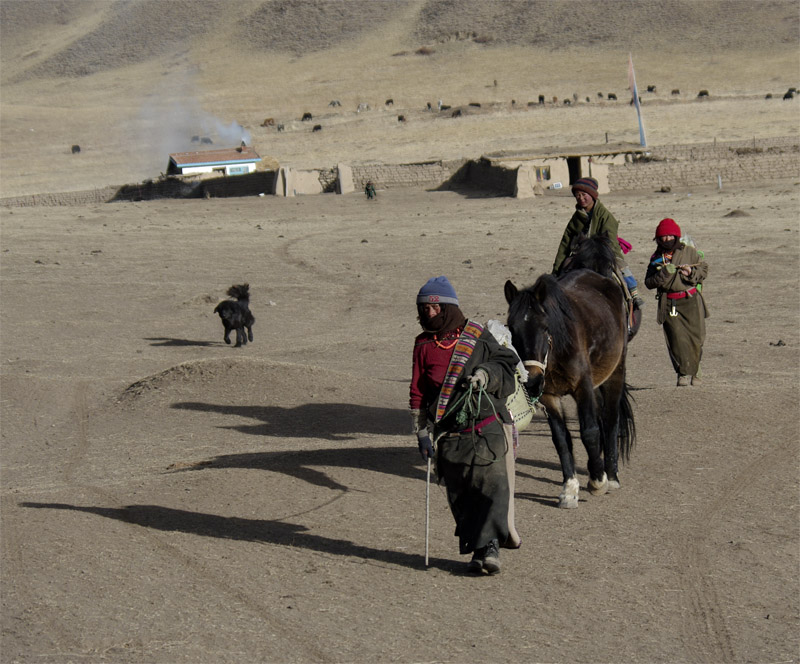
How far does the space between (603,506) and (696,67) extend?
90.6m

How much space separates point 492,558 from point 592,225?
403 cm

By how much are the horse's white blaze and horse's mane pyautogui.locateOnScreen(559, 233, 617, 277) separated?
1952 mm

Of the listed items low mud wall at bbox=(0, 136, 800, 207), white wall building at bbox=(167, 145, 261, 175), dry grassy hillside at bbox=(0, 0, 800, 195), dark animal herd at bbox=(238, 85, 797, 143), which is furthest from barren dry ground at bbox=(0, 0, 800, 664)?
dark animal herd at bbox=(238, 85, 797, 143)

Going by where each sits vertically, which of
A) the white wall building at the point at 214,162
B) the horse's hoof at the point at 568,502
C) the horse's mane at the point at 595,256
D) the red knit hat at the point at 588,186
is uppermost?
the white wall building at the point at 214,162

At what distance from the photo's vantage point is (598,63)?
95.2m

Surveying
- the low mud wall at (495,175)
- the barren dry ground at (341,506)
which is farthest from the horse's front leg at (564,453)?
the low mud wall at (495,175)

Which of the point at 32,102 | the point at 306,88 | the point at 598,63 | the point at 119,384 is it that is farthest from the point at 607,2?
the point at 119,384

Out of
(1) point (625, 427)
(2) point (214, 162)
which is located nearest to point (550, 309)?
(1) point (625, 427)

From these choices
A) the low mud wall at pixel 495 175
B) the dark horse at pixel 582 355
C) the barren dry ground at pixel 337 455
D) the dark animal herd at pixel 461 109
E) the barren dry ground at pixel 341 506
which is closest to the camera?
the barren dry ground at pixel 341 506

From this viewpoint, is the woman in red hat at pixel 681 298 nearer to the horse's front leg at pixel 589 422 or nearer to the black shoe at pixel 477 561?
the horse's front leg at pixel 589 422

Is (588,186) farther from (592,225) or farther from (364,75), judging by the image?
(364,75)

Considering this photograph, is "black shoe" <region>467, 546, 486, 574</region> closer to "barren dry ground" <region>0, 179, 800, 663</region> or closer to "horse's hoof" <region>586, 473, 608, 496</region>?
"barren dry ground" <region>0, 179, 800, 663</region>

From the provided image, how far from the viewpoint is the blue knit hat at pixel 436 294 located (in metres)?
5.65

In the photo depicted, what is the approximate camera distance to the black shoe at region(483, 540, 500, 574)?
5.86 meters
